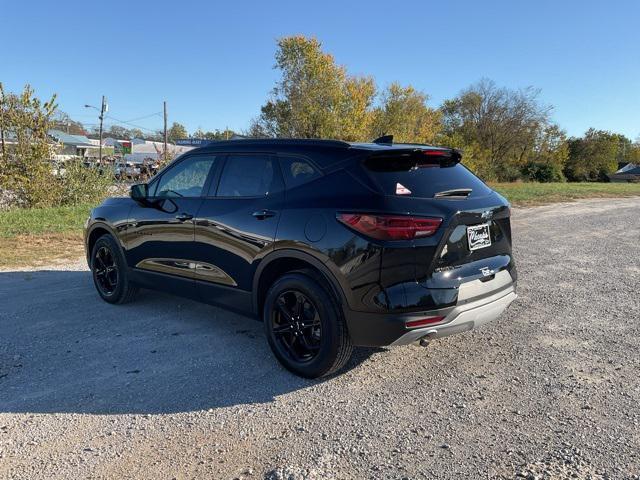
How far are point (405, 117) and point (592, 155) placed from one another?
3700 centimetres

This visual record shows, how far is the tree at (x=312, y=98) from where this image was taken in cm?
3731

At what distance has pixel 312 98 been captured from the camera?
3741cm

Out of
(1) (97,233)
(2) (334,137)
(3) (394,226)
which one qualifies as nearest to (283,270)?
(3) (394,226)

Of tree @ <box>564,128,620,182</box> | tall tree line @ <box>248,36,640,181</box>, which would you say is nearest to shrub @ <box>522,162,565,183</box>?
tall tree line @ <box>248,36,640,181</box>

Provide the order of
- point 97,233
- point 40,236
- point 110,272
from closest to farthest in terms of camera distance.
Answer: point 110,272 → point 97,233 → point 40,236

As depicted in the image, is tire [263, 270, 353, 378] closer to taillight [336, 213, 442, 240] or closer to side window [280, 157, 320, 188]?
taillight [336, 213, 442, 240]

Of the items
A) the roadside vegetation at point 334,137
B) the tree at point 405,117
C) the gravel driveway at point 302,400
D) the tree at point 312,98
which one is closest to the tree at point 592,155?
the roadside vegetation at point 334,137

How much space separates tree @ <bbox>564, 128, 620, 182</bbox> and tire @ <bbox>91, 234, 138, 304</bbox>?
226ft

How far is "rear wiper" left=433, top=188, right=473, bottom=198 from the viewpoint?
345 cm

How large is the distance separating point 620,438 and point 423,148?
2.19 meters

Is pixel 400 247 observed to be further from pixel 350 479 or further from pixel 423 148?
pixel 350 479

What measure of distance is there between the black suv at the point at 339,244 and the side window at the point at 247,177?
1 centimetres

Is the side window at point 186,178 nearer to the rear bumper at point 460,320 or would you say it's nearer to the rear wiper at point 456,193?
the rear wiper at point 456,193

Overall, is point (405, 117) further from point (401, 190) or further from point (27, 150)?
point (401, 190)
